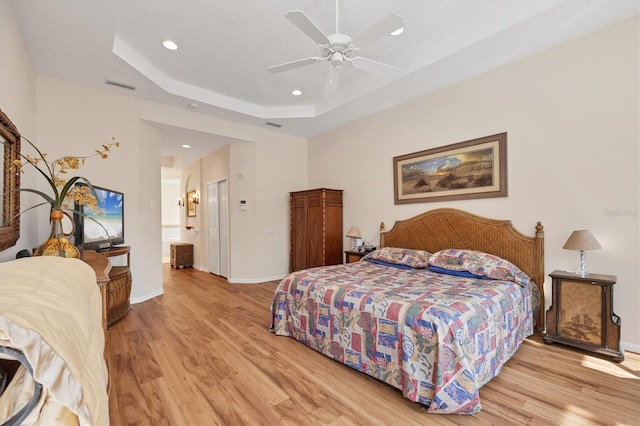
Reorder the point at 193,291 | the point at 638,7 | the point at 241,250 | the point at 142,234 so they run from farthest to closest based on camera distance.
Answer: the point at 241,250, the point at 193,291, the point at 142,234, the point at 638,7

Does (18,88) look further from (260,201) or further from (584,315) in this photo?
(584,315)

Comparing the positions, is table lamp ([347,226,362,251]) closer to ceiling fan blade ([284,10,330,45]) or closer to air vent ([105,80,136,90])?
ceiling fan blade ([284,10,330,45])

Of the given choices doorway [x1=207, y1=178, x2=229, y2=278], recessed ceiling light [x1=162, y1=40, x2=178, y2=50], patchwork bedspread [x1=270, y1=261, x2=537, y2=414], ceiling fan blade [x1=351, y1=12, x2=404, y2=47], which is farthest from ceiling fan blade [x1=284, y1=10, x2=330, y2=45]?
doorway [x1=207, y1=178, x2=229, y2=278]

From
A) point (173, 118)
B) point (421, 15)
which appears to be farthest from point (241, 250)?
point (421, 15)

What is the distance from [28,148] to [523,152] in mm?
5148

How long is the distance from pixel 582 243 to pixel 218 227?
Result: 5871 mm

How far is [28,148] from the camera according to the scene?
3.01m

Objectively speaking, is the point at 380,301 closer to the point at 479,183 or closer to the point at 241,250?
the point at 479,183

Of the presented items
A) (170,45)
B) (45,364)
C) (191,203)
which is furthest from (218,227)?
(45,364)

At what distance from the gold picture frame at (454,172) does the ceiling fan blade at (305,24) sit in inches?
90.0

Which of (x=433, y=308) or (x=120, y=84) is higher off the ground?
(x=120, y=84)

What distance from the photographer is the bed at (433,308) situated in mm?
1878

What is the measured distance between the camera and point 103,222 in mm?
3535

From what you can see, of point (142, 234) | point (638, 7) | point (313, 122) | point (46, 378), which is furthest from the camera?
point (313, 122)
